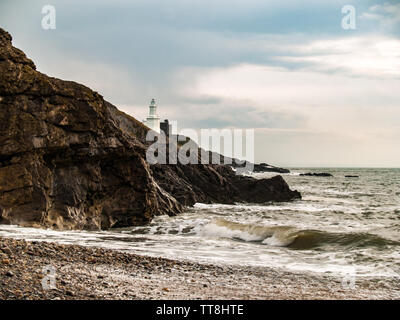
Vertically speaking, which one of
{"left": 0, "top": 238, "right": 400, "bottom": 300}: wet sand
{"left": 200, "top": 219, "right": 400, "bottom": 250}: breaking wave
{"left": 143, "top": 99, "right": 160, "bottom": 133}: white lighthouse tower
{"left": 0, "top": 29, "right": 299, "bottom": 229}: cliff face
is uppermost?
{"left": 143, "top": 99, "right": 160, "bottom": 133}: white lighthouse tower

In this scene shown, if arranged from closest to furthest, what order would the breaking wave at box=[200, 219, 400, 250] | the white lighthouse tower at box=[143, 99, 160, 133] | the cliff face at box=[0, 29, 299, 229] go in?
the cliff face at box=[0, 29, 299, 229] → the breaking wave at box=[200, 219, 400, 250] → the white lighthouse tower at box=[143, 99, 160, 133]

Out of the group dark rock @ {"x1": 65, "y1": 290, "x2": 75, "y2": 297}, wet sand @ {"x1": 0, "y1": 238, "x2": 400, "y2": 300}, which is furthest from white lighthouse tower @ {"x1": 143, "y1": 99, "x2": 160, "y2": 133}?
dark rock @ {"x1": 65, "y1": 290, "x2": 75, "y2": 297}

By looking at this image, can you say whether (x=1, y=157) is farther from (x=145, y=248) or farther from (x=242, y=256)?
(x=242, y=256)

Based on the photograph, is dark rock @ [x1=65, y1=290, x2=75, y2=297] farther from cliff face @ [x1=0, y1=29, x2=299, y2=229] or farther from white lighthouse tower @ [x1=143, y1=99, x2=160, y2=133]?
white lighthouse tower @ [x1=143, y1=99, x2=160, y2=133]

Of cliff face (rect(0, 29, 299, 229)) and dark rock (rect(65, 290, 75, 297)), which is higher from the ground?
cliff face (rect(0, 29, 299, 229))

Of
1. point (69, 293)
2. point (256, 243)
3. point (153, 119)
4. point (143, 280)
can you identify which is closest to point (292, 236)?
point (256, 243)

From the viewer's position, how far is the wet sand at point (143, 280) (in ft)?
22.4

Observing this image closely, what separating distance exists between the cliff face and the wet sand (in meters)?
5.46

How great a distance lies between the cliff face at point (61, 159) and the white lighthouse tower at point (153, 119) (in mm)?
65821

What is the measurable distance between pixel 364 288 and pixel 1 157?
1264 centimetres

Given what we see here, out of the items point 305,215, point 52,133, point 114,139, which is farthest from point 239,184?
point 52,133

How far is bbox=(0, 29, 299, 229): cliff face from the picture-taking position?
14852mm

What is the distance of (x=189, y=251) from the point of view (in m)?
13.0

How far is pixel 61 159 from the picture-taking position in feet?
53.6
